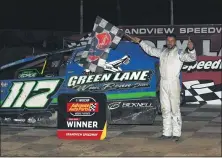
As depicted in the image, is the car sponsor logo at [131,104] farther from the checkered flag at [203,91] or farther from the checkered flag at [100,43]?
the checkered flag at [203,91]

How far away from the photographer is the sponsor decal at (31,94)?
8.42m

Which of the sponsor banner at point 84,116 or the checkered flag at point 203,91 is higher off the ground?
the sponsor banner at point 84,116

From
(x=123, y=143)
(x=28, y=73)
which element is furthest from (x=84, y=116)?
(x=28, y=73)

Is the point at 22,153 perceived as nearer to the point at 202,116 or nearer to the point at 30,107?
the point at 30,107

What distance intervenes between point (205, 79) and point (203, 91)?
27 centimetres

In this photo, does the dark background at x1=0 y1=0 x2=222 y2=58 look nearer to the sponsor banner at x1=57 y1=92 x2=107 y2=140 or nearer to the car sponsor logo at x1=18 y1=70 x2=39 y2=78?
the car sponsor logo at x1=18 y1=70 x2=39 y2=78

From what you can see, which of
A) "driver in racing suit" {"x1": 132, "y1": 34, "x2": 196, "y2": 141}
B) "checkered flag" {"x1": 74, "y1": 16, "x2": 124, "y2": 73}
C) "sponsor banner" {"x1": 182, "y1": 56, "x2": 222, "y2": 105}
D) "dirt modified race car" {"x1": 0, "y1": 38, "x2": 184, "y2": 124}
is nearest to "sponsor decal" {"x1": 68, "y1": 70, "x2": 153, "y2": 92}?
"dirt modified race car" {"x1": 0, "y1": 38, "x2": 184, "y2": 124}

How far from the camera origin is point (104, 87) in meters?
8.32

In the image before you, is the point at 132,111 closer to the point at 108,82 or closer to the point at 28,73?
the point at 108,82

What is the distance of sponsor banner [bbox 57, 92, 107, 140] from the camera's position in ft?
26.0

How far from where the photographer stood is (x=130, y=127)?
9.02 metres

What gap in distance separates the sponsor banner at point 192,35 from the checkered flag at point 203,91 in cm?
67

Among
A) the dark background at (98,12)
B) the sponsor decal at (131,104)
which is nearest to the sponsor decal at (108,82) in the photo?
the sponsor decal at (131,104)

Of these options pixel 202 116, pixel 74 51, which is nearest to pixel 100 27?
pixel 74 51
